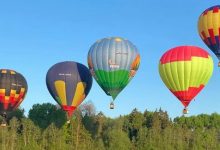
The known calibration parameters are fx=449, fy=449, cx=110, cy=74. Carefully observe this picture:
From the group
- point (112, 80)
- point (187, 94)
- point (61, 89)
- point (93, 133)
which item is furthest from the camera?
point (93, 133)

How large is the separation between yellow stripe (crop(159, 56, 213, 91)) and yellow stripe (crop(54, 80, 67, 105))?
28.6ft

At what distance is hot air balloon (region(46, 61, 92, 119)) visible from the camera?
3762 centimetres

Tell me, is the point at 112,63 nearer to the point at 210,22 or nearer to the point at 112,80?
the point at 112,80

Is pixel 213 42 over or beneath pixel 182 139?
over

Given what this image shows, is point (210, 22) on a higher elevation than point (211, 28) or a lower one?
higher

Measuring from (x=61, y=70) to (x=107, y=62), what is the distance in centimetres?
491

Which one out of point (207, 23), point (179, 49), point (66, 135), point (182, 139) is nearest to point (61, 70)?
point (179, 49)

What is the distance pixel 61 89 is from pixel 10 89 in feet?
21.7

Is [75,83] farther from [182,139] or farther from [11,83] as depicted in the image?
[182,139]

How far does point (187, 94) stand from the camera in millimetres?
35031

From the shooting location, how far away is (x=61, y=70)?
125 ft

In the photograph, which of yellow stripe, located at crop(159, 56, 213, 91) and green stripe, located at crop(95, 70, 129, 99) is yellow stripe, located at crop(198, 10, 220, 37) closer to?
yellow stripe, located at crop(159, 56, 213, 91)

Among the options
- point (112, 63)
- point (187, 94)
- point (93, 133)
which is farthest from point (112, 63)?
point (93, 133)

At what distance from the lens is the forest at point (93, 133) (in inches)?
2152
